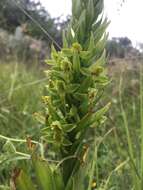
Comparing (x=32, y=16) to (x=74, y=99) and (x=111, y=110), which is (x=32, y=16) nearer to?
(x=74, y=99)

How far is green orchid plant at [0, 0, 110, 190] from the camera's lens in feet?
3.16

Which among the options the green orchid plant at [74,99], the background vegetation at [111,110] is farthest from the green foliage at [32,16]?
the green orchid plant at [74,99]

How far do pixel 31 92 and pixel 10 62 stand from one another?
7.10 feet

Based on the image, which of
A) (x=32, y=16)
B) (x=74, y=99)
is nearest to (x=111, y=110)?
(x=32, y=16)

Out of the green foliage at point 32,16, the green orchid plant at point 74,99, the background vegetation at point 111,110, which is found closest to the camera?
the green orchid plant at point 74,99

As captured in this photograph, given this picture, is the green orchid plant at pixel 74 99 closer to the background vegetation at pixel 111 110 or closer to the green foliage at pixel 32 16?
the background vegetation at pixel 111 110

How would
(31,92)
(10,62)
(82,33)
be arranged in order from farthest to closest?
(10,62), (31,92), (82,33)

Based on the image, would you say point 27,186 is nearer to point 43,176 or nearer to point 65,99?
point 43,176

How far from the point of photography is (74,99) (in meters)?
0.98

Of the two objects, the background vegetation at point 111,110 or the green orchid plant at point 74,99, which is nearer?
the green orchid plant at point 74,99

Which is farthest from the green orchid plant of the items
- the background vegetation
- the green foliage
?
the green foliage

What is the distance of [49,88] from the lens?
3.27 feet

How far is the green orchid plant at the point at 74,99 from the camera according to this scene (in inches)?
37.9

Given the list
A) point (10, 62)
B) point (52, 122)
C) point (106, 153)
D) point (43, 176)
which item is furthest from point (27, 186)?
point (10, 62)
